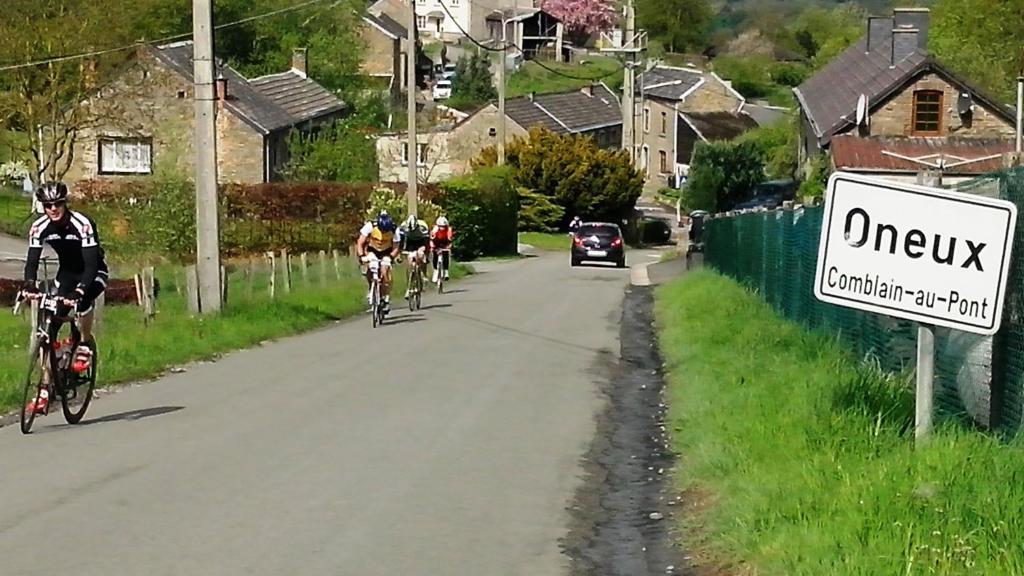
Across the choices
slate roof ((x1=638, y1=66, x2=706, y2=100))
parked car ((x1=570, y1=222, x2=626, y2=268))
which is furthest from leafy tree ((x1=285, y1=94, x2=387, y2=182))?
slate roof ((x1=638, y1=66, x2=706, y2=100))

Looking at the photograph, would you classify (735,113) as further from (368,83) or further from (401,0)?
(401,0)

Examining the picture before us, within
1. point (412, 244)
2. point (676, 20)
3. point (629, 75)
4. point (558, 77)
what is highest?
point (676, 20)

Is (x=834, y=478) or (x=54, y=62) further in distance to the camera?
(x=54, y=62)

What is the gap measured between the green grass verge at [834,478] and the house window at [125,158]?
48342 mm

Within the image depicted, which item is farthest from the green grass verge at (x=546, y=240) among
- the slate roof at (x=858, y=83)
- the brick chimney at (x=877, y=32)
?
the brick chimney at (x=877, y=32)

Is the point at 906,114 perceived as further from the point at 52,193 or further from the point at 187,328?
the point at 52,193

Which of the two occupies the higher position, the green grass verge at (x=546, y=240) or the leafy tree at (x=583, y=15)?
the leafy tree at (x=583, y=15)

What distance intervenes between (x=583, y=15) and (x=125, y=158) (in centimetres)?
7556

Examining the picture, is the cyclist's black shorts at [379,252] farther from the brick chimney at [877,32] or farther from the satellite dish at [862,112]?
the brick chimney at [877,32]

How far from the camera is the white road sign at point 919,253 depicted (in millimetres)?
8188

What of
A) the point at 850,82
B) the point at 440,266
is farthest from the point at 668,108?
the point at 440,266

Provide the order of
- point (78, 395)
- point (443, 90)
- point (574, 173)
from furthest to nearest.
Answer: point (443, 90)
point (574, 173)
point (78, 395)

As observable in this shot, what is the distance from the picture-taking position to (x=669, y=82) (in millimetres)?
98562

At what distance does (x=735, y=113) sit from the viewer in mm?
96938
